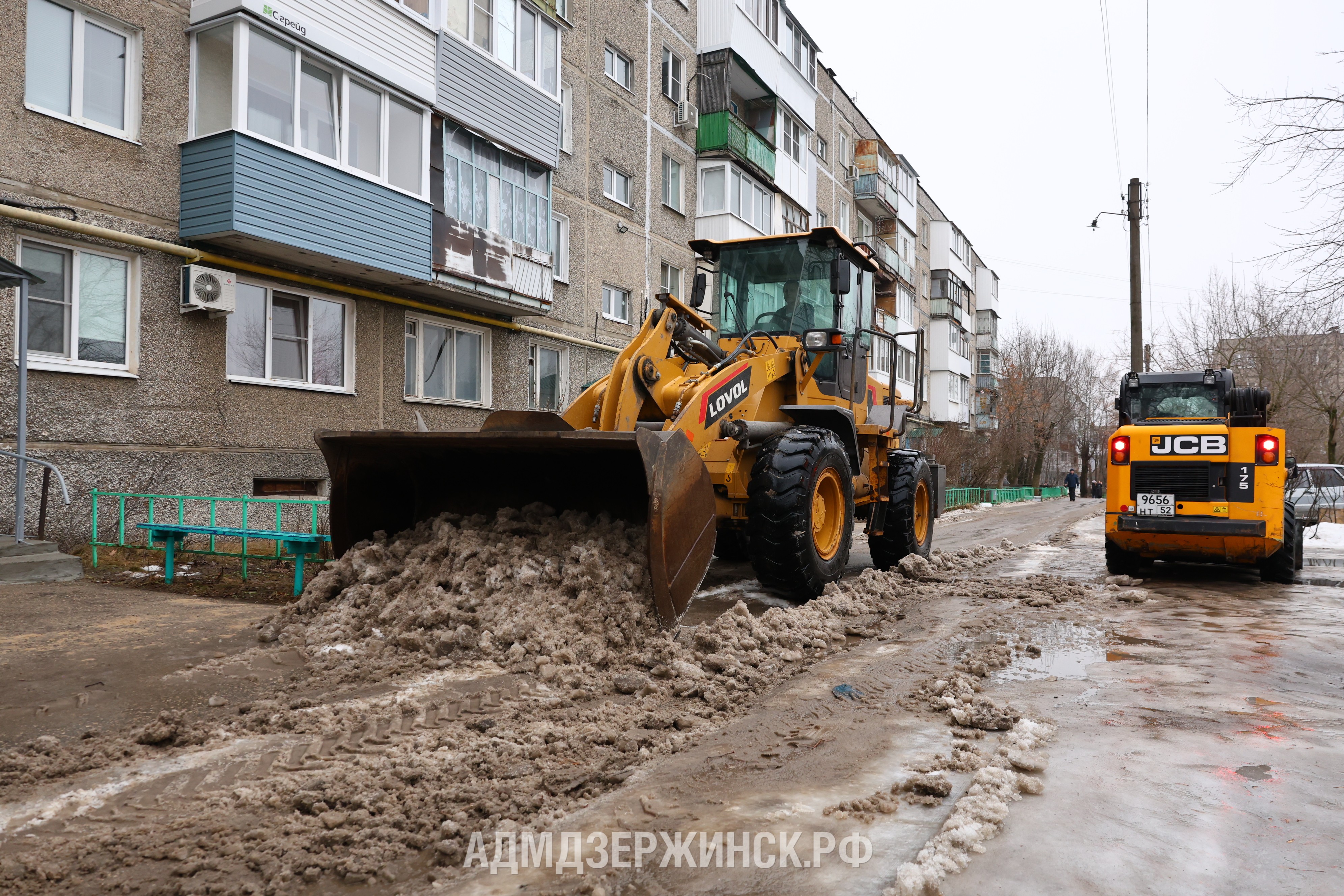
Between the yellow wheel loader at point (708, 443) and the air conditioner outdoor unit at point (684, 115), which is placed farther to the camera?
the air conditioner outdoor unit at point (684, 115)

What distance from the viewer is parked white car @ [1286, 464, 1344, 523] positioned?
17.1m

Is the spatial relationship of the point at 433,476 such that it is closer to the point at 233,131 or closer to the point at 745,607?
the point at 745,607

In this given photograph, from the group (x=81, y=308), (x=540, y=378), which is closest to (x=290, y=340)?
(x=81, y=308)

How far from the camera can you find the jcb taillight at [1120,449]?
892cm

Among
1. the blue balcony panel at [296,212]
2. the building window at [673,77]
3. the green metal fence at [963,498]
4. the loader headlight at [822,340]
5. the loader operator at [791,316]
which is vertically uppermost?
the building window at [673,77]

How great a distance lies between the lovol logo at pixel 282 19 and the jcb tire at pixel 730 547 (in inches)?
307

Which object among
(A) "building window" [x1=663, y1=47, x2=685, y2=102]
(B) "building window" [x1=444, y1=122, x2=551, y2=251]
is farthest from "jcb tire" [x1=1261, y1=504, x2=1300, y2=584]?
(A) "building window" [x1=663, y1=47, x2=685, y2=102]

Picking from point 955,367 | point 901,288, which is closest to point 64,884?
point 901,288

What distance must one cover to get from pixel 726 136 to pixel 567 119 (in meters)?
5.19

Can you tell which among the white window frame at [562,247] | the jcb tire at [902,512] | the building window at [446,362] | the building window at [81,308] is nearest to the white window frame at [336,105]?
the building window at [81,308]

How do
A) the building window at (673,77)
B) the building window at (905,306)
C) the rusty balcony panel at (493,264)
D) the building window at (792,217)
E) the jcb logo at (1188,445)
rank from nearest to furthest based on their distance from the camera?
1. the jcb logo at (1188,445)
2. the rusty balcony panel at (493,264)
3. the building window at (673,77)
4. the building window at (792,217)
5. the building window at (905,306)

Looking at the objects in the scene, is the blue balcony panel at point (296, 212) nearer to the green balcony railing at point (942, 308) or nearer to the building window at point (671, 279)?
the building window at point (671, 279)

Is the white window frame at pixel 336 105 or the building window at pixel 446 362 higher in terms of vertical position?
the white window frame at pixel 336 105

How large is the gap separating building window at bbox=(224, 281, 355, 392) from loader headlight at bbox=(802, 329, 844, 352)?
708 centimetres
